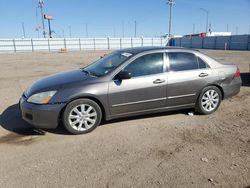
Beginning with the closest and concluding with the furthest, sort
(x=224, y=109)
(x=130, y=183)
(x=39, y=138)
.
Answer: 1. (x=130, y=183)
2. (x=39, y=138)
3. (x=224, y=109)

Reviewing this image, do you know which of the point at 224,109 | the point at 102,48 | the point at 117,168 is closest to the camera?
the point at 117,168

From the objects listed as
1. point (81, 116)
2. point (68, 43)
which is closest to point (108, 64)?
point (81, 116)

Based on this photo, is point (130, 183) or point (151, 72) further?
point (151, 72)

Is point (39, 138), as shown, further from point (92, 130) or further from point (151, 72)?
point (151, 72)

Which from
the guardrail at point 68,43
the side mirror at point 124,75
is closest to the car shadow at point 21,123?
the side mirror at point 124,75

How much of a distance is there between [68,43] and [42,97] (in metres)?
42.5

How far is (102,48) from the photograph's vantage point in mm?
46344

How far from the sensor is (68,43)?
145 ft

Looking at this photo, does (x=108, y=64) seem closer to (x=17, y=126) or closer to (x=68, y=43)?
(x=17, y=126)

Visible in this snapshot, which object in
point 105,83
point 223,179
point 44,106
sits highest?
point 105,83

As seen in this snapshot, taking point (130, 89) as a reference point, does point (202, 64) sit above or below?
above

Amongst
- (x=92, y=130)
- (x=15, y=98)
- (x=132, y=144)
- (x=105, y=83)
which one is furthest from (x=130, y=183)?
(x=15, y=98)

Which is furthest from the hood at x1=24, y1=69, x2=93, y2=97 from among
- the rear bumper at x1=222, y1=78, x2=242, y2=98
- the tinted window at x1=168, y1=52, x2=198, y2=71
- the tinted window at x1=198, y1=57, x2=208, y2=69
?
the rear bumper at x1=222, y1=78, x2=242, y2=98

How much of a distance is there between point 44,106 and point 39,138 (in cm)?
61
